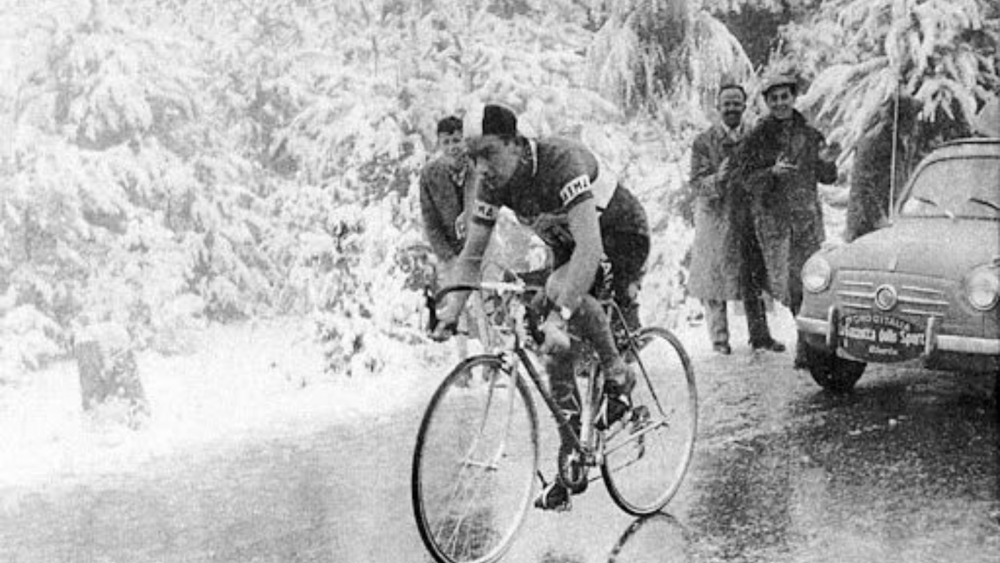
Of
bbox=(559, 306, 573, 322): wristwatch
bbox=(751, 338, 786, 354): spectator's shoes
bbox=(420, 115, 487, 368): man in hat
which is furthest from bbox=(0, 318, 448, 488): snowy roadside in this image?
bbox=(751, 338, 786, 354): spectator's shoes

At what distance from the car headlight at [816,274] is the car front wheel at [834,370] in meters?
0.25

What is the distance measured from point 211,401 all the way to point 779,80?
2.58m

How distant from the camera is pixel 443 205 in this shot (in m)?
3.92

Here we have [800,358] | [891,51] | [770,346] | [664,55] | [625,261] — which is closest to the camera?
[625,261]

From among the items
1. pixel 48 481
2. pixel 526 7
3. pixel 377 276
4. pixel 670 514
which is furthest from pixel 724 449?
pixel 48 481

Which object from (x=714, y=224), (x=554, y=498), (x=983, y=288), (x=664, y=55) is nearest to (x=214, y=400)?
(x=554, y=498)

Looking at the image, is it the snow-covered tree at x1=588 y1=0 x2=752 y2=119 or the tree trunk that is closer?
the tree trunk

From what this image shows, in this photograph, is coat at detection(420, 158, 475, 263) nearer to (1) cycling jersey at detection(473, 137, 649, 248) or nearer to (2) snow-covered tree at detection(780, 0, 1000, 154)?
(1) cycling jersey at detection(473, 137, 649, 248)

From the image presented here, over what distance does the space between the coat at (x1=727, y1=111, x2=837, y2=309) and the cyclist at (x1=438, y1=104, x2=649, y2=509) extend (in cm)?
164

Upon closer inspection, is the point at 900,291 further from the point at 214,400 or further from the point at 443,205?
the point at 214,400

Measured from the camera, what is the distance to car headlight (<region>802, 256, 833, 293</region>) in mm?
4605

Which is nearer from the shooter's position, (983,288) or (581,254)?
(581,254)

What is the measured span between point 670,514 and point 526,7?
1.85 m

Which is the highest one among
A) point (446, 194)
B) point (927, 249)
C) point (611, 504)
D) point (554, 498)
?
point (446, 194)
